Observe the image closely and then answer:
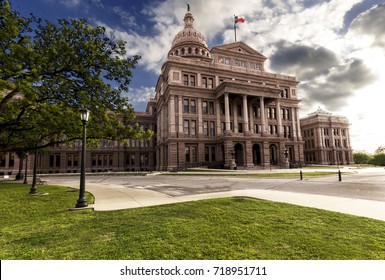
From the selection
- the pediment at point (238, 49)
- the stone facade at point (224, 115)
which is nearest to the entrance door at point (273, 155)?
the stone facade at point (224, 115)

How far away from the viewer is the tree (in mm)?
9828

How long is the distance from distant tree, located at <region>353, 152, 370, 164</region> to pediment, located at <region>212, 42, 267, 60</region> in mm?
65184

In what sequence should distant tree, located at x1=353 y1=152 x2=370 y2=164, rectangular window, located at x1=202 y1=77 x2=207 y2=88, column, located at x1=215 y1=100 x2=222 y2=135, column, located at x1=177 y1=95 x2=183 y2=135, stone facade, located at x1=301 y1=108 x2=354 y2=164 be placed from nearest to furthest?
1. column, located at x1=177 y1=95 x2=183 y2=135
2. column, located at x1=215 y1=100 x2=222 y2=135
3. rectangular window, located at x1=202 y1=77 x2=207 y2=88
4. stone facade, located at x1=301 y1=108 x2=354 y2=164
5. distant tree, located at x1=353 y1=152 x2=370 y2=164

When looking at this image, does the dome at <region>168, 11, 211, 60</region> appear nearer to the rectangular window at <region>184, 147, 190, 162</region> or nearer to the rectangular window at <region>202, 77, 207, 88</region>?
the rectangular window at <region>202, 77, 207, 88</region>

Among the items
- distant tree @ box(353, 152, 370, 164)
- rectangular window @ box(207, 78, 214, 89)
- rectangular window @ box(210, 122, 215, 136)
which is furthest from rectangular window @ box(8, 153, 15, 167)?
distant tree @ box(353, 152, 370, 164)

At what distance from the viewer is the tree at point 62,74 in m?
9.83

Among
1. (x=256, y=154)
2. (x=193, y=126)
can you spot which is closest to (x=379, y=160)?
(x=256, y=154)

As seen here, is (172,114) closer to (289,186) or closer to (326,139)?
(289,186)

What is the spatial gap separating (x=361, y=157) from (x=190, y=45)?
82.0 meters

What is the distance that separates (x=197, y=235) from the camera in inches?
185

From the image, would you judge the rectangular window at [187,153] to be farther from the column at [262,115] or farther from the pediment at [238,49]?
the pediment at [238,49]

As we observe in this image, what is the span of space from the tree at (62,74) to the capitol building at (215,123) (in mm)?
29952
